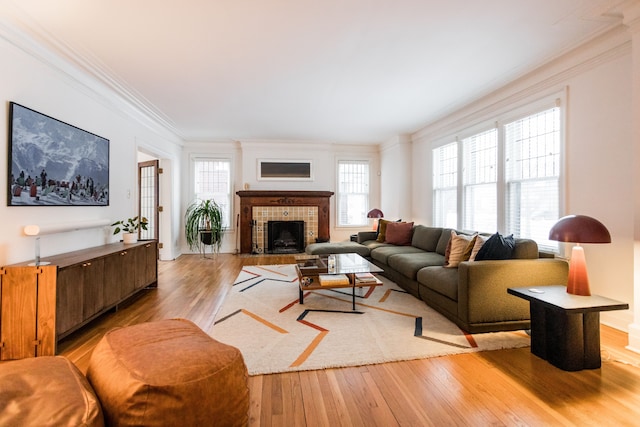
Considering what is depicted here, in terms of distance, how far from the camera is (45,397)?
3.17 ft

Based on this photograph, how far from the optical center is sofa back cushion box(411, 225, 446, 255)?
14.9ft

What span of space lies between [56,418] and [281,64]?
3288 millimetres

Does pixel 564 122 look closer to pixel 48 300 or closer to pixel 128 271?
pixel 48 300

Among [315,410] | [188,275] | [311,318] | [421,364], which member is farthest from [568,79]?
[188,275]

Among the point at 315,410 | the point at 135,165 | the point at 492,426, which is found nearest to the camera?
the point at 492,426

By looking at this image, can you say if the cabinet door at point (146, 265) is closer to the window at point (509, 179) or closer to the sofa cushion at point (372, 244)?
the sofa cushion at point (372, 244)

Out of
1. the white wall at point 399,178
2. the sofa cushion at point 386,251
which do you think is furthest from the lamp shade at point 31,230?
the white wall at point 399,178

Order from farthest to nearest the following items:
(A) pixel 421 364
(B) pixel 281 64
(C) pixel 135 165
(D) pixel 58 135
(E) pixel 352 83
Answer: (C) pixel 135 165, (E) pixel 352 83, (B) pixel 281 64, (D) pixel 58 135, (A) pixel 421 364

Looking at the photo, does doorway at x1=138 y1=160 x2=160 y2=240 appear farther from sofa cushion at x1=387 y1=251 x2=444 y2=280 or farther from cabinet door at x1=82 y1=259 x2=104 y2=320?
sofa cushion at x1=387 y1=251 x2=444 y2=280

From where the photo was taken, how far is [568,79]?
3068 millimetres

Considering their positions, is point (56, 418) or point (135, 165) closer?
point (56, 418)

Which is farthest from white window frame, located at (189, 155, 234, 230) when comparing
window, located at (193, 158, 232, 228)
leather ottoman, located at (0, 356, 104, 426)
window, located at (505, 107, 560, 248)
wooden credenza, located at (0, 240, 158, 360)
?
leather ottoman, located at (0, 356, 104, 426)

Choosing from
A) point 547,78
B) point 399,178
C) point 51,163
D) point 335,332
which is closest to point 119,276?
point 51,163

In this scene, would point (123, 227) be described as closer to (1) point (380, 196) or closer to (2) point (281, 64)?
(2) point (281, 64)
